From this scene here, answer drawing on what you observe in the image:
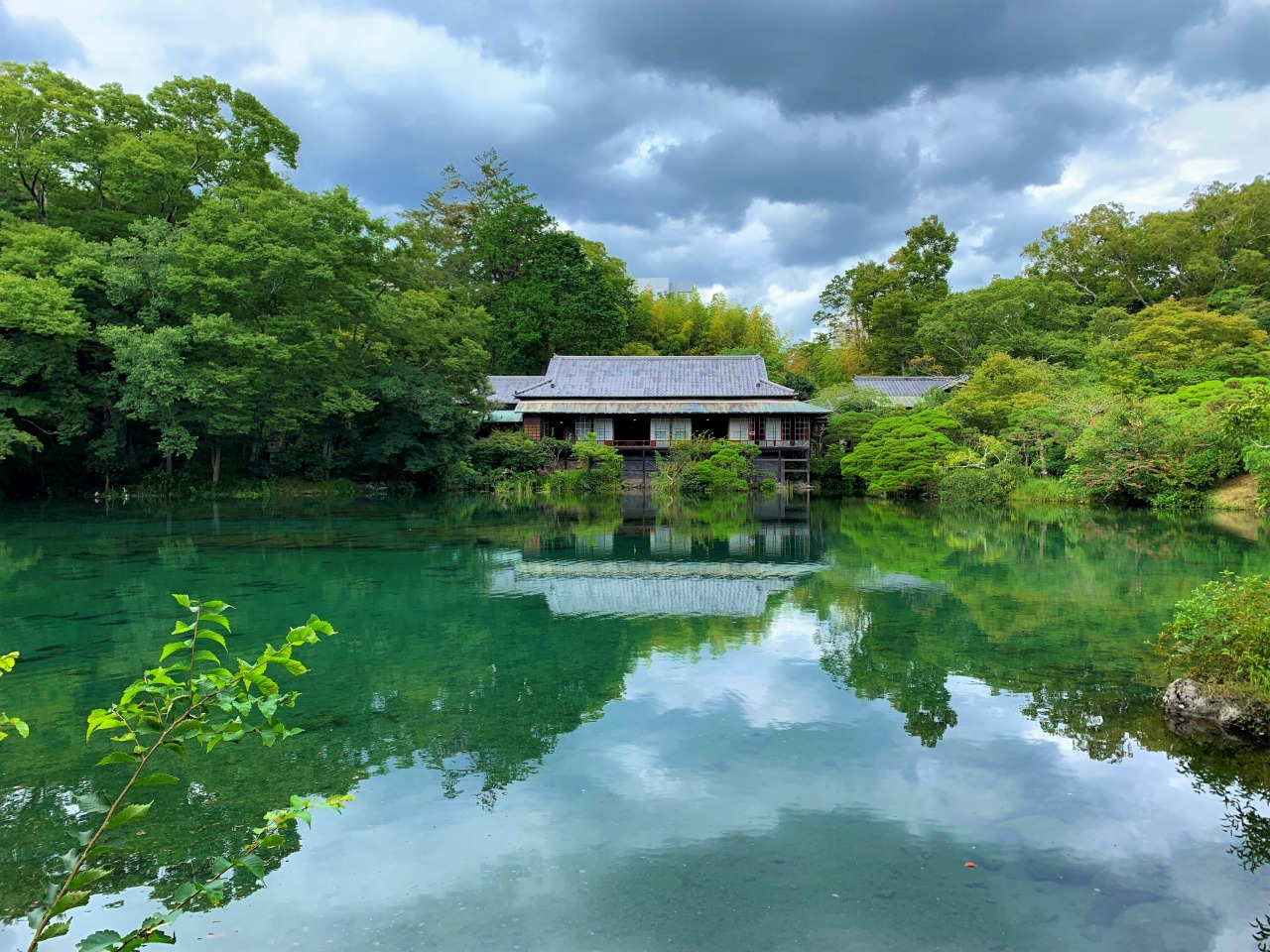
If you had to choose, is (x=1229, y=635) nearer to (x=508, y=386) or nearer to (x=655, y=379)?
(x=655, y=379)

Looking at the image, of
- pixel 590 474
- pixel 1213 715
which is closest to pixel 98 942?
pixel 1213 715

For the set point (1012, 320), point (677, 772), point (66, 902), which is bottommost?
point (677, 772)

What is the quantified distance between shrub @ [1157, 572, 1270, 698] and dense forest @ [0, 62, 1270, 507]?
9.90 metres

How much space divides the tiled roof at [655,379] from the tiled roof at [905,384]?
5.28m

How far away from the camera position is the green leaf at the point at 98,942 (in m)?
1.36

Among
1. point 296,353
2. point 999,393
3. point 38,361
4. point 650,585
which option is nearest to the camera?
point 650,585

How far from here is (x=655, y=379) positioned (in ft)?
93.2

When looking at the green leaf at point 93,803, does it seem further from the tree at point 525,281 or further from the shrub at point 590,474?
the tree at point 525,281

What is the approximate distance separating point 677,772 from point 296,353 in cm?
1806

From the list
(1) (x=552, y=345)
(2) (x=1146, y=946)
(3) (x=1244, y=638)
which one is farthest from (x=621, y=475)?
(2) (x=1146, y=946)

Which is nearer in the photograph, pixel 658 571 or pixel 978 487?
pixel 658 571

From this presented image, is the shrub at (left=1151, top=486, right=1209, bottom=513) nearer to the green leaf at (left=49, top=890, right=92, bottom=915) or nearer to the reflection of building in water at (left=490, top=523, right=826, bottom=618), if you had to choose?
the reflection of building in water at (left=490, top=523, right=826, bottom=618)

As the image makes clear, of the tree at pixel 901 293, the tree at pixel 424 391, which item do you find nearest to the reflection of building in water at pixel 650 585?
the tree at pixel 424 391

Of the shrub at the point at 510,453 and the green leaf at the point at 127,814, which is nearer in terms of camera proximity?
the green leaf at the point at 127,814
